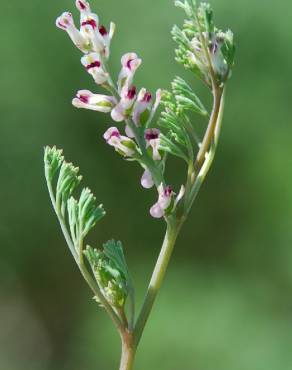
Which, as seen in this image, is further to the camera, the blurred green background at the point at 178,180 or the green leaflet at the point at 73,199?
the blurred green background at the point at 178,180

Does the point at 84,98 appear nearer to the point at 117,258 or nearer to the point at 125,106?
the point at 125,106

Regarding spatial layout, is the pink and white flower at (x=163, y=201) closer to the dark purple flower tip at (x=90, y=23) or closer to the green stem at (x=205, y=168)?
the green stem at (x=205, y=168)

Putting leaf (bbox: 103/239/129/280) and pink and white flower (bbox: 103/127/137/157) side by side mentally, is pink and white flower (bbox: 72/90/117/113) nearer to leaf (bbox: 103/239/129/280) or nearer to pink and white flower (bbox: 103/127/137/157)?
pink and white flower (bbox: 103/127/137/157)

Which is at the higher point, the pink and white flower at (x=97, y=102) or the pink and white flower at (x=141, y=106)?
the pink and white flower at (x=97, y=102)

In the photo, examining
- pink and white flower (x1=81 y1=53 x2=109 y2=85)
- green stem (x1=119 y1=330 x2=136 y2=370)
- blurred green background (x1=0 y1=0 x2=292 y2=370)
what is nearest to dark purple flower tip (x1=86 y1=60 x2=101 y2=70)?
pink and white flower (x1=81 y1=53 x2=109 y2=85)

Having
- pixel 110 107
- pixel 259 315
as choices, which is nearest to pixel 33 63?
pixel 259 315

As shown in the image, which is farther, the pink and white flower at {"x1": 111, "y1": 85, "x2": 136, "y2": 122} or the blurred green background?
the blurred green background

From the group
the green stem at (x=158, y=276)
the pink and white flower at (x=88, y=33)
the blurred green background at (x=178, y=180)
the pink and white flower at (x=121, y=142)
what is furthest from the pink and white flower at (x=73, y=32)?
the blurred green background at (x=178, y=180)
